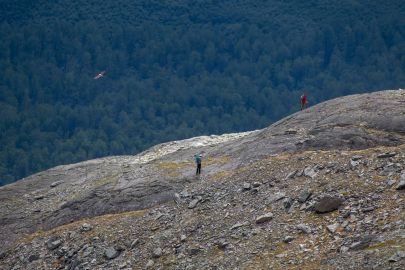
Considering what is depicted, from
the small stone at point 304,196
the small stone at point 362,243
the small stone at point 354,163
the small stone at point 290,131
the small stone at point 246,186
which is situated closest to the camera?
the small stone at point 362,243

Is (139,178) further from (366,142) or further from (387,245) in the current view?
(387,245)

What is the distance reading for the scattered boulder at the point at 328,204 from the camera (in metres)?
63.3

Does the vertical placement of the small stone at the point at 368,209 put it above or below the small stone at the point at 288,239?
above

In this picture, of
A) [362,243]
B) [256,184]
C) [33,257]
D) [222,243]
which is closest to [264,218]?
→ [222,243]

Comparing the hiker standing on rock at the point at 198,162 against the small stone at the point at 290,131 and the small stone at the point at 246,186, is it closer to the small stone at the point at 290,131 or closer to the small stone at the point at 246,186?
the small stone at the point at 290,131

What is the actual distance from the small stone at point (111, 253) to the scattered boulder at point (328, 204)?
508 inches

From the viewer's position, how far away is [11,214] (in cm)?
8500

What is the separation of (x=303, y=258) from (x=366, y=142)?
48.9ft

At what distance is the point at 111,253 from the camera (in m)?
69.9

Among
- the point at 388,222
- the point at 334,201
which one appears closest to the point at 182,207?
the point at 334,201

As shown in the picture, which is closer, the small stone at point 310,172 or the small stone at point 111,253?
the small stone at point 310,172

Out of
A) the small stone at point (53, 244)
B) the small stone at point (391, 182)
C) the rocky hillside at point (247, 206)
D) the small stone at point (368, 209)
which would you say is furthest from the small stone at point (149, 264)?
the small stone at point (391, 182)

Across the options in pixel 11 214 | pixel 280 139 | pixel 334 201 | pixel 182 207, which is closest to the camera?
pixel 334 201

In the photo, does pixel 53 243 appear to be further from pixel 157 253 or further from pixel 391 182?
pixel 391 182
